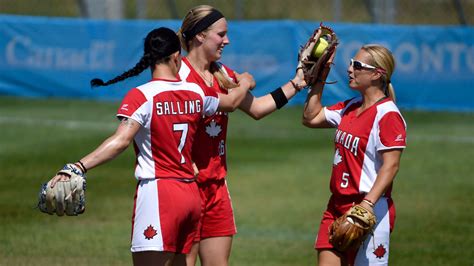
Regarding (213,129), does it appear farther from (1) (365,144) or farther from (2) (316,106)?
(1) (365,144)

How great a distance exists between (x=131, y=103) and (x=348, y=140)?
5.36 feet

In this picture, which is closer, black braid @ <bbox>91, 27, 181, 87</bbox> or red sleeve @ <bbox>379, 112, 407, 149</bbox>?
black braid @ <bbox>91, 27, 181, 87</bbox>

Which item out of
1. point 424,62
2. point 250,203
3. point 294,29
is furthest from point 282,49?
point 250,203

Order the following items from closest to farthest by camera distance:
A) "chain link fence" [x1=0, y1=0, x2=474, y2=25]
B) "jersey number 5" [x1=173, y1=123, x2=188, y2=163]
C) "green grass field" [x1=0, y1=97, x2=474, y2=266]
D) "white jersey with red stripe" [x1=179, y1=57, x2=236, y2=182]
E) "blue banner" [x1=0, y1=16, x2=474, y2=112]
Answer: "jersey number 5" [x1=173, y1=123, x2=188, y2=163]
"white jersey with red stripe" [x1=179, y1=57, x2=236, y2=182]
"green grass field" [x1=0, y1=97, x2=474, y2=266]
"blue banner" [x1=0, y1=16, x2=474, y2=112]
"chain link fence" [x1=0, y1=0, x2=474, y2=25]

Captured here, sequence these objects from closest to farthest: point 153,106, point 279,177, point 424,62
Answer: point 153,106, point 279,177, point 424,62

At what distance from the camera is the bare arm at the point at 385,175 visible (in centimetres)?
661

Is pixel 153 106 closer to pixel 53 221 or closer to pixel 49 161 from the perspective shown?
pixel 53 221

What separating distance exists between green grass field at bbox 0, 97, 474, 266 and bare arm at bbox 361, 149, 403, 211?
3.38 metres

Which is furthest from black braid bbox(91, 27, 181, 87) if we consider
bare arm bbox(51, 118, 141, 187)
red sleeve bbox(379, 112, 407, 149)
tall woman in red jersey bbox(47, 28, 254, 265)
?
red sleeve bbox(379, 112, 407, 149)

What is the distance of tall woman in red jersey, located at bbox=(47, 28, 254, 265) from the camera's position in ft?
20.9

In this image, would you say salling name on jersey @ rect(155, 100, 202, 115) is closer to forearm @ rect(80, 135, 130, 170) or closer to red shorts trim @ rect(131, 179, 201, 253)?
forearm @ rect(80, 135, 130, 170)

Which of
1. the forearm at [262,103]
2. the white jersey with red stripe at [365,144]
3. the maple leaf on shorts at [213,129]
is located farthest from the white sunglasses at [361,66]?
the maple leaf on shorts at [213,129]

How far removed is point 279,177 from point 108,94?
9.74 meters

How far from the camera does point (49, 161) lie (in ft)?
50.5
